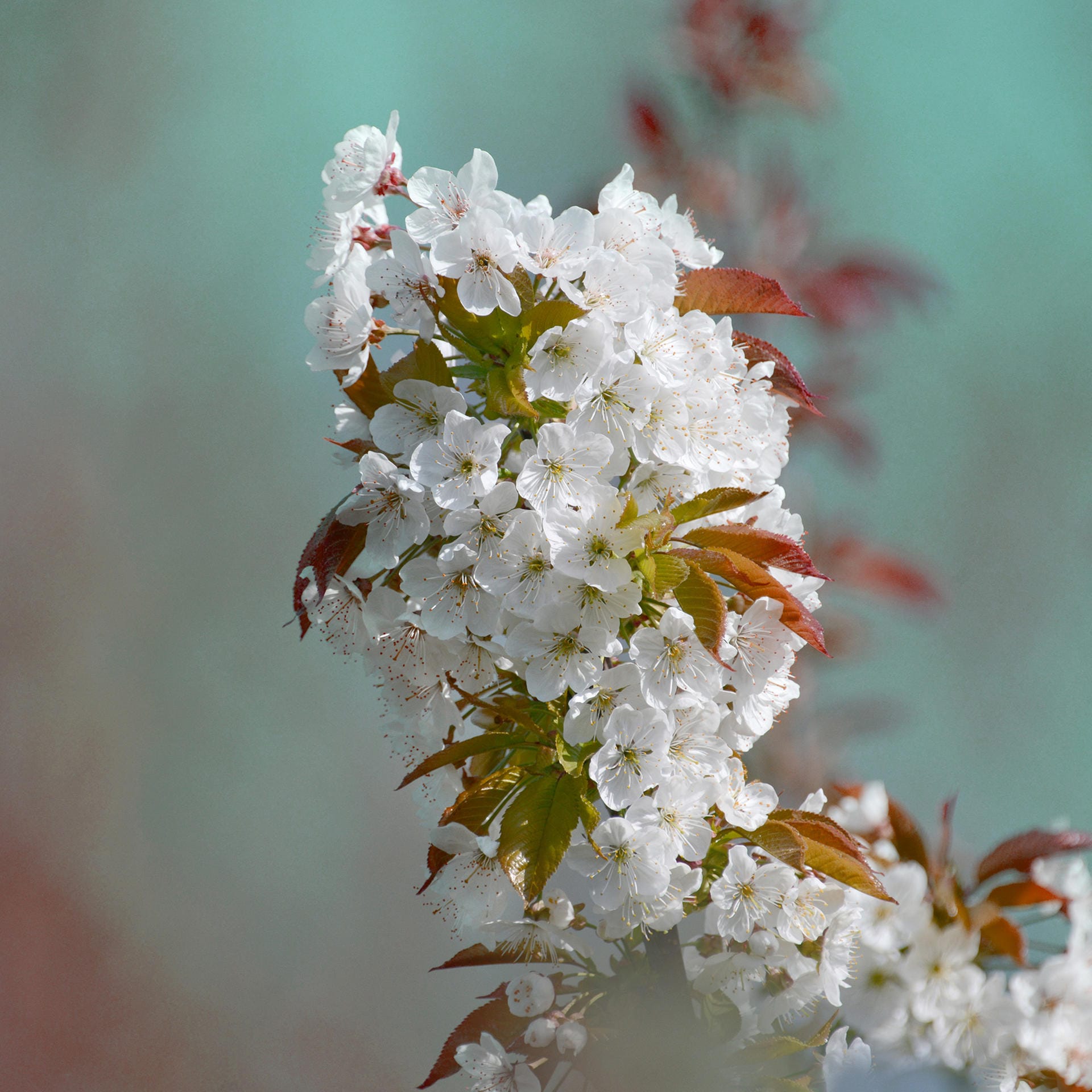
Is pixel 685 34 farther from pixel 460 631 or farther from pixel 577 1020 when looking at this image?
pixel 577 1020

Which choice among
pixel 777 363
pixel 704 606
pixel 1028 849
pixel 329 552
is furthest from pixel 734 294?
pixel 1028 849

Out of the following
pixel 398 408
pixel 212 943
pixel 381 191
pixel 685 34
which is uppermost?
pixel 685 34

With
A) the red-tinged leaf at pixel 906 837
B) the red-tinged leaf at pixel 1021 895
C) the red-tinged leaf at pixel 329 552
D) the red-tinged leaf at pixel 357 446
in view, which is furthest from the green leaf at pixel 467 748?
the red-tinged leaf at pixel 1021 895

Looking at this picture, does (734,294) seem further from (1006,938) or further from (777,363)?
(1006,938)

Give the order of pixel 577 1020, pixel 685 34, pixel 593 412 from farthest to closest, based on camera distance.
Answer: pixel 685 34, pixel 577 1020, pixel 593 412

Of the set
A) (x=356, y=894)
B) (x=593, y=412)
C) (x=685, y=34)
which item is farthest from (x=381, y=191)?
(x=356, y=894)

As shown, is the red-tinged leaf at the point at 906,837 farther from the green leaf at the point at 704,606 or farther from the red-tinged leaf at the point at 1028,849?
the green leaf at the point at 704,606

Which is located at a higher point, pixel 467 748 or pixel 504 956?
pixel 467 748
